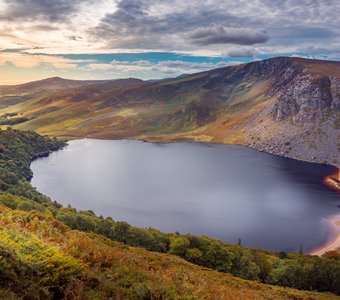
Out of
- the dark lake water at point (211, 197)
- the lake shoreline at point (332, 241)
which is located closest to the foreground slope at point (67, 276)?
the dark lake water at point (211, 197)

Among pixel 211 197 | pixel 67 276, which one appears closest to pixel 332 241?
pixel 211 197

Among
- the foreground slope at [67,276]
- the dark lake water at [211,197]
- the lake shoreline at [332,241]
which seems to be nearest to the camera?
the foreground slope at [67,276]

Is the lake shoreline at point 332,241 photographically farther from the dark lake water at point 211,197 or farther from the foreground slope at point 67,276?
the foreground slope at point 67,276

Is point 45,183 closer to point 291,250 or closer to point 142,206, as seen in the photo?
point 142,206

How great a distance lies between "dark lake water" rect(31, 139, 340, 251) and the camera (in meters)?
103

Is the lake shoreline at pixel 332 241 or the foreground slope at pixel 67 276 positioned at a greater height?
the foreground slope at pixel 67 276

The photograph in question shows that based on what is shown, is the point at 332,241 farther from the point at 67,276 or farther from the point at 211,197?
the point at 67,276

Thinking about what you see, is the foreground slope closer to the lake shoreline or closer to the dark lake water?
the dark lake water

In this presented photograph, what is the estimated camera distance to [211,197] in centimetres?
13450

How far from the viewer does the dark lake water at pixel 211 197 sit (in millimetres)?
103000

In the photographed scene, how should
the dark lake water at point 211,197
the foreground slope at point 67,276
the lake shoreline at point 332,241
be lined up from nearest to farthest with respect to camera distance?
the foreground slope at point 67,276, the lake shoreline at point 332,241, the dark lake water at point 211,197

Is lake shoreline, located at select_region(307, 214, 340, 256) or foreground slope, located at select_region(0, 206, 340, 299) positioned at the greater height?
foreground slope, located at select_region(0, 206, 340, 299)

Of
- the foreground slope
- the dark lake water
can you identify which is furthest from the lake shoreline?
the foreground slope

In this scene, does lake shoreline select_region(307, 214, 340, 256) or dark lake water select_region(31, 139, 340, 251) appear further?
dark lake water select_region(31, 139, 340, 251)
